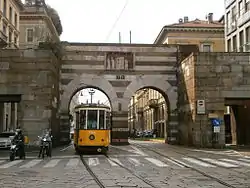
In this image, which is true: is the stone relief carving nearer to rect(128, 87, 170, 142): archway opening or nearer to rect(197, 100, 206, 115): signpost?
rect(197, 100, 206, 115): signpost

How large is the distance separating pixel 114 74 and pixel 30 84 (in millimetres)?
10073

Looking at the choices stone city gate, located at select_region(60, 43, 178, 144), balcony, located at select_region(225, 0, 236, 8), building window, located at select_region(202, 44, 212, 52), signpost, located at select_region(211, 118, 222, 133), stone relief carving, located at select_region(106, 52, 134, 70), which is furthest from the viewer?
building window, located at select_region(202, 44, 212, 52)

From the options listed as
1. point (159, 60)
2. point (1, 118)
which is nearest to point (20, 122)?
point (159, 60)

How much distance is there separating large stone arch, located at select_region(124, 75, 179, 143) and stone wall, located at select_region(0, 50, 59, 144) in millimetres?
9834

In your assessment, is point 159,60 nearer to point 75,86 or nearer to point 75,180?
point 75,86

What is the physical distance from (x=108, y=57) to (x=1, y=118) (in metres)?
15.3

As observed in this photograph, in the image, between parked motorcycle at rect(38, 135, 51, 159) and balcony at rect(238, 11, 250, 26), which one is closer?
parked motorcycle at rect(38, 135, 51, 159)

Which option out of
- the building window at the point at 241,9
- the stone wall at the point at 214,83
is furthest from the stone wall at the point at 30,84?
the building window at the point at 241,9

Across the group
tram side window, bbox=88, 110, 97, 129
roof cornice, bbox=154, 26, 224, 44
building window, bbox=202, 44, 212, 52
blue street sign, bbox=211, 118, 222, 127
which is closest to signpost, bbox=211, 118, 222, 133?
blue street sign, bbox=211, 118, 222, 127

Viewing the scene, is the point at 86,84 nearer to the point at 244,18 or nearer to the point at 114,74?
the point at 114,74

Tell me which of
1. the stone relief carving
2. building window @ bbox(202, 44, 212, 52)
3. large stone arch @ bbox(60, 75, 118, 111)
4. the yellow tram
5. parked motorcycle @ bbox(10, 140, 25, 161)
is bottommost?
parked motorcycle @ bbox(10, 140, 25, 161)

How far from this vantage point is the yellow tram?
24.3 metres

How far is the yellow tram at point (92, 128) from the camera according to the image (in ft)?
79.8

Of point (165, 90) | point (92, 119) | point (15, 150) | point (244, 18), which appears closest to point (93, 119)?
point (92, 119)
